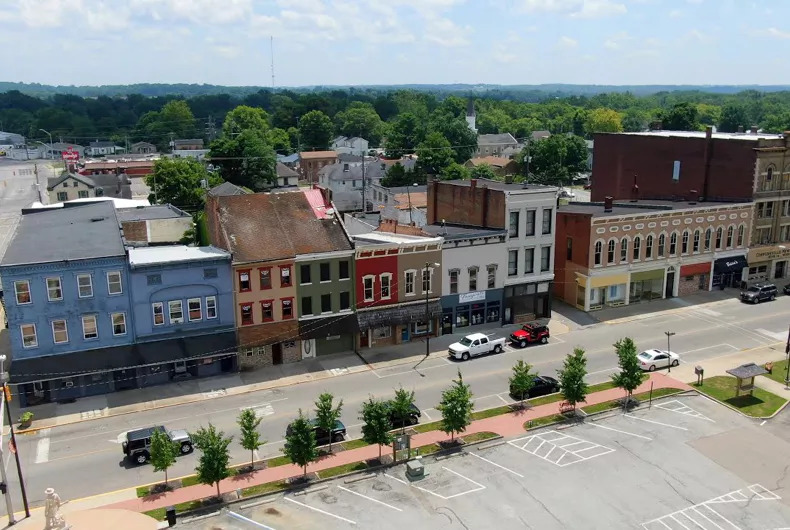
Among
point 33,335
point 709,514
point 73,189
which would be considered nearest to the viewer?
point 709,514

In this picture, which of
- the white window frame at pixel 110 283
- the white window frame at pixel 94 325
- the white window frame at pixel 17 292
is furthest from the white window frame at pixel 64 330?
the white window frame at pixel 110 283

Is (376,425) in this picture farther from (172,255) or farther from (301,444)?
(172,255)

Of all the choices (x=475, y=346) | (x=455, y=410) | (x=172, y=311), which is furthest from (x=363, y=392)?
(x=172, y=311)

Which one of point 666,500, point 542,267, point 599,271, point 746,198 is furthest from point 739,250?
point 666,500

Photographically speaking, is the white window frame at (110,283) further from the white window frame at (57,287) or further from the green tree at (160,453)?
the green tree at (160,453)

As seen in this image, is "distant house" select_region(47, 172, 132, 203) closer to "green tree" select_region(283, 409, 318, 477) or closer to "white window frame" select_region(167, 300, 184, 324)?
"white window frame" select_region(167, 300, 184, 324)

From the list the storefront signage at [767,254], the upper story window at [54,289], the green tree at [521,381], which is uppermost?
the upper story window at [54,289]
